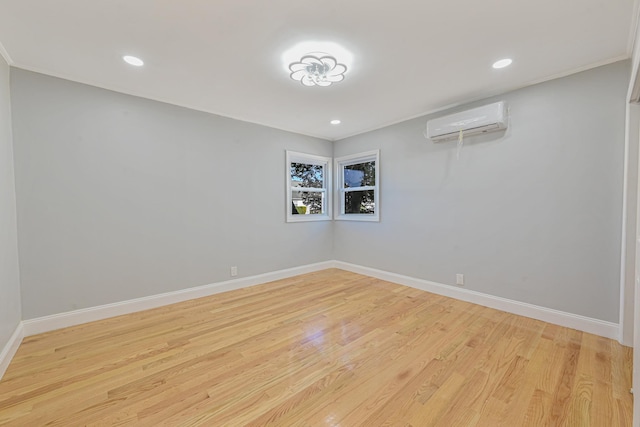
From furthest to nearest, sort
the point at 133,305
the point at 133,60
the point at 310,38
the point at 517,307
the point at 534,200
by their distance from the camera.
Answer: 1. the point at 133,305
2. the point at 517,307
3. the point at 534,200
4. the point at 133,60
5. the point at 310,38

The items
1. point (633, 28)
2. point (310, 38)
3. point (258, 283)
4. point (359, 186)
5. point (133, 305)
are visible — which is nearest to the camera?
point (633, 28)

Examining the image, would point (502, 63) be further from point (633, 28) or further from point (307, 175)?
point (307, 175)

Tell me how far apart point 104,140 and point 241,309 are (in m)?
2.35

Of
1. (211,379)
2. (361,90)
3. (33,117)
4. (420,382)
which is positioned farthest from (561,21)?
(33,117)

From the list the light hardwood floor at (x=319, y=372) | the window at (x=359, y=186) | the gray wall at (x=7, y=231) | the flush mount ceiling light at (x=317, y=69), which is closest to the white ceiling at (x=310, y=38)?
the flush mount ceiling light at (x=317, y=69)

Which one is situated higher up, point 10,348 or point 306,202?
point 306,202

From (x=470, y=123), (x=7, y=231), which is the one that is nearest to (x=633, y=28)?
(x=470, y=123)

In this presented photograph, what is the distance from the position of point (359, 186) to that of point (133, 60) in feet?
11.4

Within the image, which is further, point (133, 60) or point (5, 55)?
point (133, 60)

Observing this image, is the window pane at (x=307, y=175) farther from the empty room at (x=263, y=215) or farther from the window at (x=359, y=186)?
the empty room at (x=263, y=215)

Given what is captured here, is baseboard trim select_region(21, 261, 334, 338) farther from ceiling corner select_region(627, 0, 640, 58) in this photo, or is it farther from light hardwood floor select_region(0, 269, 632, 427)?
ceiling corner select_region(627, 0, 640, 58)

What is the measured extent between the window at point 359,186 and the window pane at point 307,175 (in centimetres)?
36

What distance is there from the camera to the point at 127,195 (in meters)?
2.89

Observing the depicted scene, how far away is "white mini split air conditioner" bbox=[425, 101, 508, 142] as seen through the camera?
2.79 m
